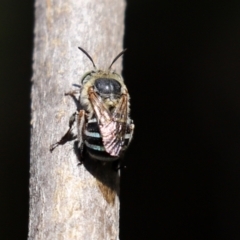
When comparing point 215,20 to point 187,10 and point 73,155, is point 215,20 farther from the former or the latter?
point 73,155

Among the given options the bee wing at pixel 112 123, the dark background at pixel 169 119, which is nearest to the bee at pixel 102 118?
the bee wing at pixel 112 123

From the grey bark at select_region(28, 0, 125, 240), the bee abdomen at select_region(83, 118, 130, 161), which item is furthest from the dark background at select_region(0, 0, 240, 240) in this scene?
the bee abdomen at select_region(83, 118, 130, 161)

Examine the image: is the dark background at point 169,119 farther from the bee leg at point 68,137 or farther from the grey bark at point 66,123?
the bee leg at point 68,137

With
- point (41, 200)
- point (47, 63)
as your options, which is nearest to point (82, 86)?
point (47, 63)

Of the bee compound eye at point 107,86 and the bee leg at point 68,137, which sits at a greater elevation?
the bee compound eye at point 107,86

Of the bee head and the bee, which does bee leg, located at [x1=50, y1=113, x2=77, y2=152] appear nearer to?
the bee

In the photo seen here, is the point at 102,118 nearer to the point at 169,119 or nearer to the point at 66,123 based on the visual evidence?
the point at 66,123
